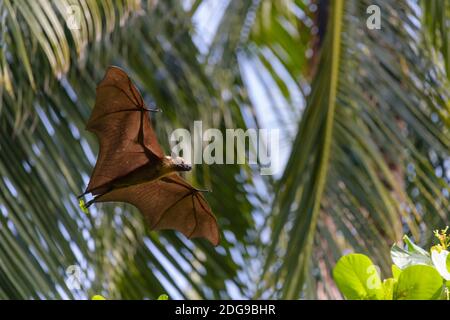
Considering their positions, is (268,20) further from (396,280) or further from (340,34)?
(396,280)

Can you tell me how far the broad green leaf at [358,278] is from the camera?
1780mm

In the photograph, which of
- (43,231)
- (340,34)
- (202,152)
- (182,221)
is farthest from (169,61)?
(182,221)

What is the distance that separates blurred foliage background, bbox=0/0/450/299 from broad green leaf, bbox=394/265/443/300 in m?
2.81

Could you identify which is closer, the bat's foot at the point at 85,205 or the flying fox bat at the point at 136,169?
the bat's foot at the point at 85,205

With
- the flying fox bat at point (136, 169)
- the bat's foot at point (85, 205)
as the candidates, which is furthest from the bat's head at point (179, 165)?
the bat's foot at point (85, 205)

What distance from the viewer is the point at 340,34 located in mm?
5355

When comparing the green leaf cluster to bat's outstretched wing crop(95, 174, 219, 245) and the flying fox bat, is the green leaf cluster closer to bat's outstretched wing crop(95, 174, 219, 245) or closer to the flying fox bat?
the flying fox bat

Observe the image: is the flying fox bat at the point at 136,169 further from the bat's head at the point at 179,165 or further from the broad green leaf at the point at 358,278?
the broad green leaf at the point at 358,278

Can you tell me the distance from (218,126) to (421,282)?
4372 mm

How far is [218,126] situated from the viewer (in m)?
6.07

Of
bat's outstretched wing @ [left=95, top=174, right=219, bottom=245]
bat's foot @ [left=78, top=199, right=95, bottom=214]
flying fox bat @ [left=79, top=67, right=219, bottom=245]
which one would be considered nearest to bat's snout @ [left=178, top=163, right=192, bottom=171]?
flying fox bat @ [left=79, top=67, right=219, bottom=245]

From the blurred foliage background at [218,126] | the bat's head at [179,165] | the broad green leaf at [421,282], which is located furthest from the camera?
the blurred foliage background at [218,126]

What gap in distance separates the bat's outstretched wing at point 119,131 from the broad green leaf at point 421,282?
71.5 inches
